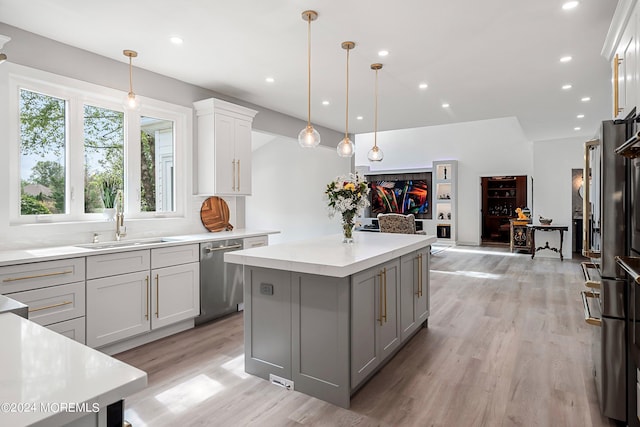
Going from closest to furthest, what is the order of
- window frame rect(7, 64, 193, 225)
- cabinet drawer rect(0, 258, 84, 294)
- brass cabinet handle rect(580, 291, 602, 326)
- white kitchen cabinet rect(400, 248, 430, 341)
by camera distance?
brass cabinet handle rect(580, 291, 602, 326) → cabinet drawer rect(0, 258, 84, 294) → window frame rect(7, 64, 193, 225) → white kitchen cabinet rect(400, 248, 430, 341)

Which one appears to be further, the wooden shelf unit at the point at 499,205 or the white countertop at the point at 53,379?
the wooden shelf unit at the point at 499,205

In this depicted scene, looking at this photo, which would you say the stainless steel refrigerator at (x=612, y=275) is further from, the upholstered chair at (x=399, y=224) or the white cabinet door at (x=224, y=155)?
the upholstered chair at (x=399, y=224)

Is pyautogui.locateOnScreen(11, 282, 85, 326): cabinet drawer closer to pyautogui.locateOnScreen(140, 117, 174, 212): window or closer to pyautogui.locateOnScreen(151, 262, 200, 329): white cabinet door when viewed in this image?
pyautogui.locateOnScreen(151, 262, 200, 329): white cabinet door

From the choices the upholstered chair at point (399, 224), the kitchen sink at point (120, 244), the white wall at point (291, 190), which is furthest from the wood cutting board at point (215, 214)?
the white wall at point (291, 190)

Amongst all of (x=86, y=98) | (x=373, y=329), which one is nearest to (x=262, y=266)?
(x=373, y=329)

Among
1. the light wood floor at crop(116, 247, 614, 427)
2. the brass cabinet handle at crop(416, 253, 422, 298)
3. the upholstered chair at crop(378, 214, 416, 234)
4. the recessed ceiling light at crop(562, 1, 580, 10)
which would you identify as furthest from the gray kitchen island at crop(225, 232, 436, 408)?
the upholstered chair at crop(378, 214, 416, 234)

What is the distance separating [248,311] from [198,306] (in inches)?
50.3

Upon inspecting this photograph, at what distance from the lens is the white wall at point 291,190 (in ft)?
32.8

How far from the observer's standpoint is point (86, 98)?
3.44 metres

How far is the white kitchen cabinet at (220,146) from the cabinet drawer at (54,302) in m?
1.85

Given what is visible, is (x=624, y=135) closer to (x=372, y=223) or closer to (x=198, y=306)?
(x=198, y=306)

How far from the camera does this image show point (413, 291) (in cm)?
333

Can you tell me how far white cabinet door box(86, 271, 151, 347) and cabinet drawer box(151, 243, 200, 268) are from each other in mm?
147

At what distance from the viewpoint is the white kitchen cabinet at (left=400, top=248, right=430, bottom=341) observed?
3109 millimetres
